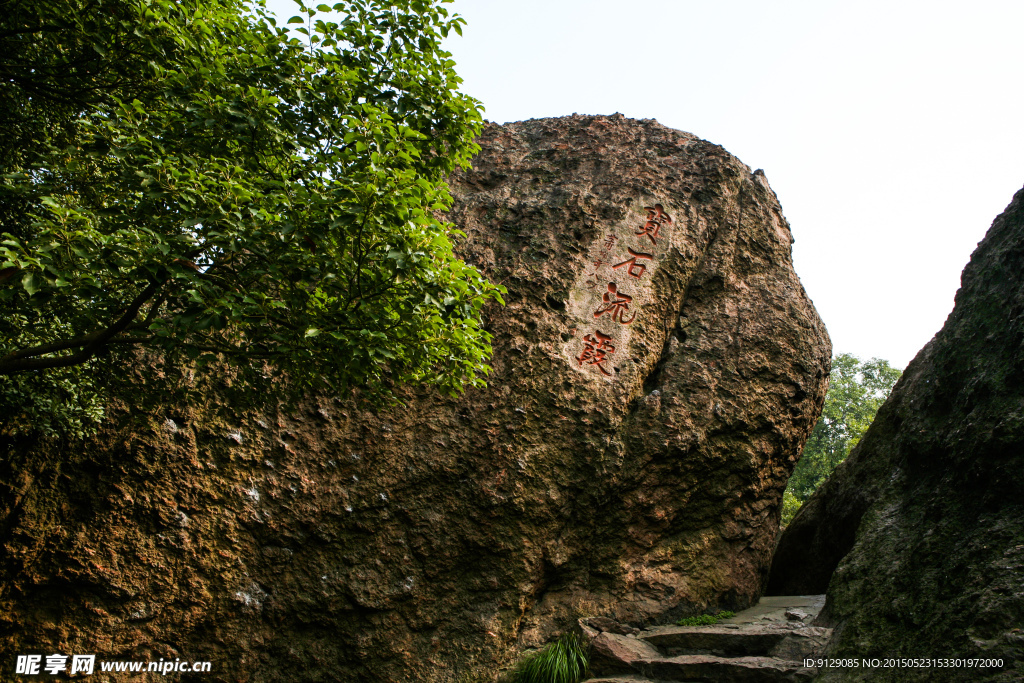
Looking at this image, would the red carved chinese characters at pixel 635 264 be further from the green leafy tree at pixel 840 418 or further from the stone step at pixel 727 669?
the green leafy tree at pixel 840 418

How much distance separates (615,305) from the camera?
6586 millimetres

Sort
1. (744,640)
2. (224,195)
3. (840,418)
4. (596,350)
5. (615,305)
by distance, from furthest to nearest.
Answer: (840,418) < (615,305) < (596,350) < (744,640) < (224,195)

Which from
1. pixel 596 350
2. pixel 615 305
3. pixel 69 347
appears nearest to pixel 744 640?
pixel 596 350

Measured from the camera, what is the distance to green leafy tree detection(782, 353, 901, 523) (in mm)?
20141

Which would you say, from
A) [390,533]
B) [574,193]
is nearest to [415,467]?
[390,533]

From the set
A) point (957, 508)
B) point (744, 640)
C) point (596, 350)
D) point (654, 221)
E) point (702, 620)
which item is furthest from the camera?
point (654, 221)

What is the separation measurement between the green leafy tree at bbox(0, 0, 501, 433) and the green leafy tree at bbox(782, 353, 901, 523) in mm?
16265

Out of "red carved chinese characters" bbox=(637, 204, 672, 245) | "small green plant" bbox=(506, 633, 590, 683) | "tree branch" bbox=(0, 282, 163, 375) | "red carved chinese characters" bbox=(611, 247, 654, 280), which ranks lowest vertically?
"small green plant" bbox=(506, 633, 590, 683)

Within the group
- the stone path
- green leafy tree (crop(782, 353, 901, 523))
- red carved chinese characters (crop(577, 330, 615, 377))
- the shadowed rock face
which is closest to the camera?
the stone path

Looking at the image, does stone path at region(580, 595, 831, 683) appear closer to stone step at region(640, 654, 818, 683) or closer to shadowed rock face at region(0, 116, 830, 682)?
stone step at region(640, 654, 818, 683)

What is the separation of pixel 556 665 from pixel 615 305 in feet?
11.8

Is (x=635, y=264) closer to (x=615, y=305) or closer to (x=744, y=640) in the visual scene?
(x=615, y=305)

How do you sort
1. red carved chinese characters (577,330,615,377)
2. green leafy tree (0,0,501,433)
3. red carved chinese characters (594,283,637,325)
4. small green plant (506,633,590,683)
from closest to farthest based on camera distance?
green leafy tree (0,0,501,433) < small green plant (506,633,590,683) < red carved chinese characters (577,330,615,377) < red carved chinese characters (594,283,637,325)

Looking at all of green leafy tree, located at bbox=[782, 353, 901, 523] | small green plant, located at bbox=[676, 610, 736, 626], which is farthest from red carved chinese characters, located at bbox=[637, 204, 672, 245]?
green leafy tree, located at bbox=[782, 353, 901, 523]
